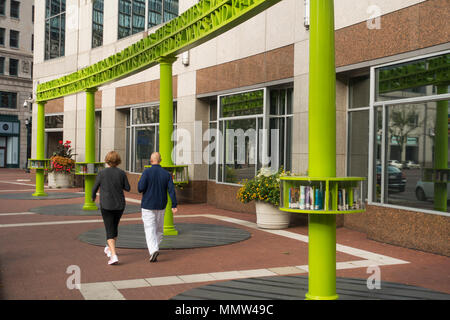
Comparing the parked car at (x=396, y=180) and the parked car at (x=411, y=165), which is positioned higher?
the parked car at (x=411, y=165)

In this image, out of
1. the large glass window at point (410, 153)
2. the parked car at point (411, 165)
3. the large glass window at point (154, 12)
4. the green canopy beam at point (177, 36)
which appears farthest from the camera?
the large glass window at point (154, 12)

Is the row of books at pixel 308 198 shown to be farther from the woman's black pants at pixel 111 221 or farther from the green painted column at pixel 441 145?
the green painted column at pixel 441 145

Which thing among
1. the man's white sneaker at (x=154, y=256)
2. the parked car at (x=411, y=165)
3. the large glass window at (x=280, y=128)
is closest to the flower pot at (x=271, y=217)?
the large glass window at (x=280, y=128)

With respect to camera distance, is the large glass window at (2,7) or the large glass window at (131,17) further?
the large glass window at (2,7)

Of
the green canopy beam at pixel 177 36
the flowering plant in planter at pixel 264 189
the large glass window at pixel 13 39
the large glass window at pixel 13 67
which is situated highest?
the large glass window at pixel 13 39

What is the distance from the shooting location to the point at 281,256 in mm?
8594

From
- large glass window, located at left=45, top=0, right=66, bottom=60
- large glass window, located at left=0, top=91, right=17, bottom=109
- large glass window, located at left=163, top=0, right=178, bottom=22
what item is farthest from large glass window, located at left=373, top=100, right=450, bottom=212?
large glass window, located at left=0, top=91, right=17, bottom=109

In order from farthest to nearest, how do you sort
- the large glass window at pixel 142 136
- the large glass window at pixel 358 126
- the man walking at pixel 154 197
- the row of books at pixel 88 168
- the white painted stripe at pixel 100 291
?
the large glass window at pixel 142 136 < the row of books at pixel 88 168 < the large glass window at pixel 358 126 < the man walking at pixel 154 197 < the white painted stripe at pixel 100 291

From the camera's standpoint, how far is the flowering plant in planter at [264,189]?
38.0 feet

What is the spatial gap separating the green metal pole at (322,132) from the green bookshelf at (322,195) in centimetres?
11

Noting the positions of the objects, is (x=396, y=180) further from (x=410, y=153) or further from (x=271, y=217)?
(x=271, y=217)

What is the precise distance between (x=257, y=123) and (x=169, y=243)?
6181 mm
